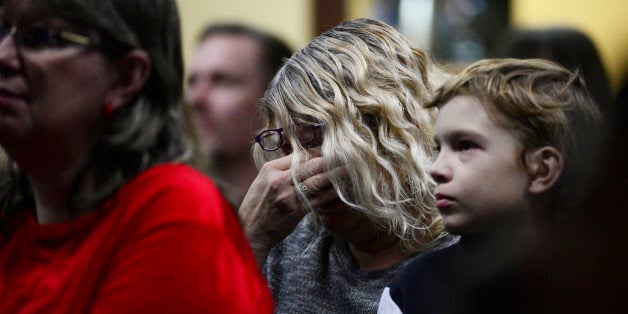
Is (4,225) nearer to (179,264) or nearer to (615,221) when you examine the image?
(179,264)

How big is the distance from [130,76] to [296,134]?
513 millimetres

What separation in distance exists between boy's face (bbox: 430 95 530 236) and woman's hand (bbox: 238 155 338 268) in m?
0.47

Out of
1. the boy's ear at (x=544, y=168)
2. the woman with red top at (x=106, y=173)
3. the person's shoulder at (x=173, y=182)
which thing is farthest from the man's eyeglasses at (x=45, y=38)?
the boy's ear at (x=544, y=168)

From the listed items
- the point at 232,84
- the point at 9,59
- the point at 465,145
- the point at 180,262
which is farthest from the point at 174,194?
the point at 232,84

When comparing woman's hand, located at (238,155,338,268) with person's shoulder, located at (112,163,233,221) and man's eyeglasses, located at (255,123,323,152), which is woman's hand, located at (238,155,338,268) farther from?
person's shoulder, located at (112,163,233,221)

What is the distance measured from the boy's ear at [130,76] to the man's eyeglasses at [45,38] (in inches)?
2.8

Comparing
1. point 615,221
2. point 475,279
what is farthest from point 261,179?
point 615,221

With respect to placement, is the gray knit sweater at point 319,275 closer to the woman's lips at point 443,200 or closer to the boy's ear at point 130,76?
the woman's lips at point 443,200

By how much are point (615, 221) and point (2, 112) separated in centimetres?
113

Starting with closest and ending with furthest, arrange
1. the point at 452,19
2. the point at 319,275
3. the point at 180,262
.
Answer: the point at 180,262 → the point at 319,275 → the point at 452,19

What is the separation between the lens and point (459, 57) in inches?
102

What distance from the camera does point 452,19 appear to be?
8.64 feet

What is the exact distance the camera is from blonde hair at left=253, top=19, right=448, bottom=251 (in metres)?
2.30

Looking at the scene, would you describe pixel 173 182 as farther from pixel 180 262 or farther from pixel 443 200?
pixel 443 200
